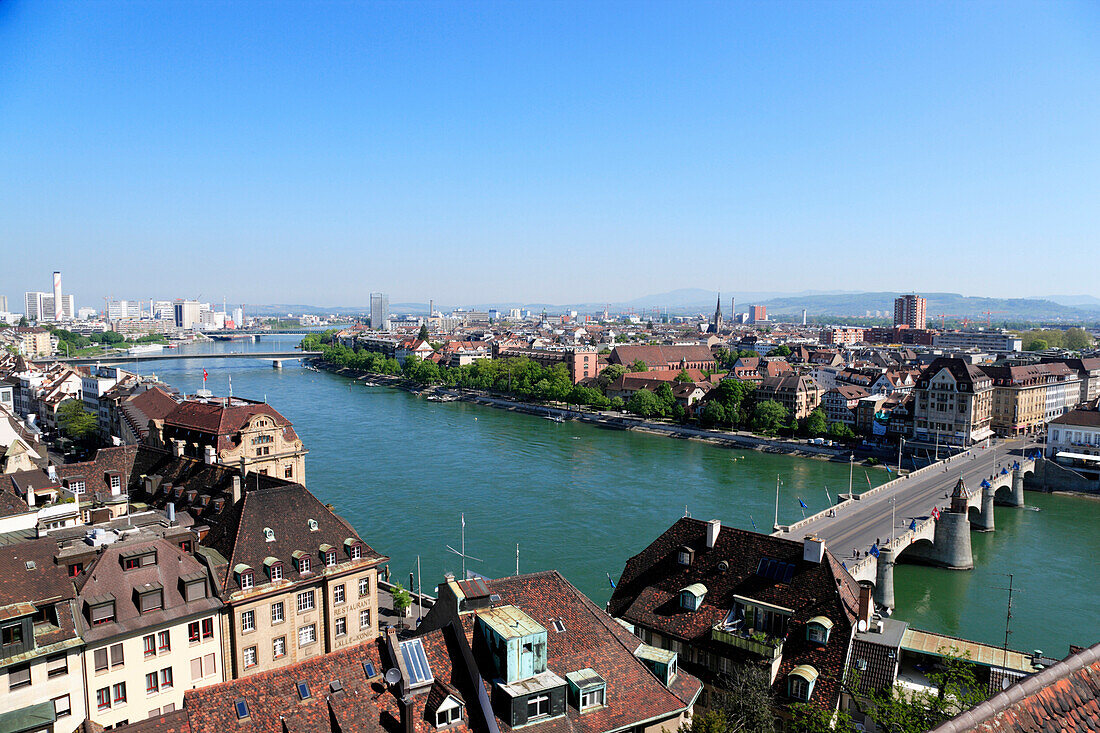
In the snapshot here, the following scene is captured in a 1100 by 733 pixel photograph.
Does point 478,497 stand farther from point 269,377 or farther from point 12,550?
point 269,377

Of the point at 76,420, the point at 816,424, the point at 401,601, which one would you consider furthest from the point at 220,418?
the point at 816,424

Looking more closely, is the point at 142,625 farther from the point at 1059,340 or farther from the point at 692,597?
the point at 1059,340

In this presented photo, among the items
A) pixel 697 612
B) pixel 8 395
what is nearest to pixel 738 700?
pixel 697 612

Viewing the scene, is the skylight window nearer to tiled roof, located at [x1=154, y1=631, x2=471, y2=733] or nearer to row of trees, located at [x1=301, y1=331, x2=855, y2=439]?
tiled roof, located at [x1=154, y1=631, x2=471, y2=733]

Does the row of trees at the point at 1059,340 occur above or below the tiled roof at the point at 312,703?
above

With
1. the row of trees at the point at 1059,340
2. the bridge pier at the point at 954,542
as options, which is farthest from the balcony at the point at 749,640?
the row of trees at the point at 1059,340

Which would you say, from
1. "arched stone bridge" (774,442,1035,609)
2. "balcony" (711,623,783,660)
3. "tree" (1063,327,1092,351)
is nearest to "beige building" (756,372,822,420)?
"arched stone bridge" (774,442,1035,609)

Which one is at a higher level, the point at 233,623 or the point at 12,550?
the point at 12,550

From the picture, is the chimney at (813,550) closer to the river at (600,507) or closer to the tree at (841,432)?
the river at (600,507)
